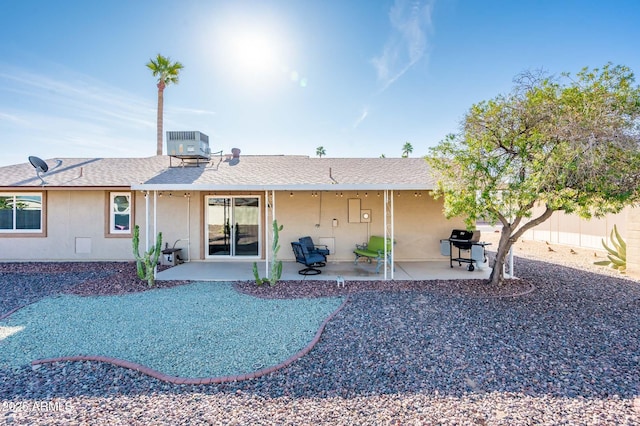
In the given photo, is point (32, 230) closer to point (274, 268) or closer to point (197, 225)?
point (197, 225)

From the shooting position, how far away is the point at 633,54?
7008 mm

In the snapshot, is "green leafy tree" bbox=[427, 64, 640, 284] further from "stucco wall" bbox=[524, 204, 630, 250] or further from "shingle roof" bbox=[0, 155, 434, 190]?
"stucco wall" bbox=[524, 204, 630, 250]

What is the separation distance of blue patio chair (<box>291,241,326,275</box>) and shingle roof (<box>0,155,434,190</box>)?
75.2 inches

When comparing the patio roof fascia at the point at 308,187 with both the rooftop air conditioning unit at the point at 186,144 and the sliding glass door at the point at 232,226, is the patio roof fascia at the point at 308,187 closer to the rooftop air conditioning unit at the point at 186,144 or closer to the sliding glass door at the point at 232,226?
the sliding glass door at the point at 232,226

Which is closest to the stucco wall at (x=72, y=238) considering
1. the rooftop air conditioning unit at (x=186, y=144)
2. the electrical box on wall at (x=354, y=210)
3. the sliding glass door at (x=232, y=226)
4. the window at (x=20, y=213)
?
the window at (x=20, y=213)

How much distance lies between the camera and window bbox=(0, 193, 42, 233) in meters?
10.4

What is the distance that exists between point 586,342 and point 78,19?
1540 cm

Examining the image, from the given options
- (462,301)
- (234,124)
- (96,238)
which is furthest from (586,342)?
(234,124)

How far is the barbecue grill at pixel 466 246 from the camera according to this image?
28.8 feet

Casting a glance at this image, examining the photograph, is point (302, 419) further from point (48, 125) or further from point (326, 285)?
point (48, 125)

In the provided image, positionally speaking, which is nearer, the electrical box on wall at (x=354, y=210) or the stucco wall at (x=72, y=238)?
the stucco wall at (x=72, y=238)

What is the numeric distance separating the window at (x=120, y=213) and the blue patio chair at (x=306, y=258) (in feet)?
21.3

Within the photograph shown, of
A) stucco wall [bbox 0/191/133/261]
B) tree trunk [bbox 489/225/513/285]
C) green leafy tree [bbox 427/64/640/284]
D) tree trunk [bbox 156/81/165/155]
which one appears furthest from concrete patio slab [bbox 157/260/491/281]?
tree trunk [bbox 156/81/165/155]

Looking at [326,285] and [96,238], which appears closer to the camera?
[326,285]
